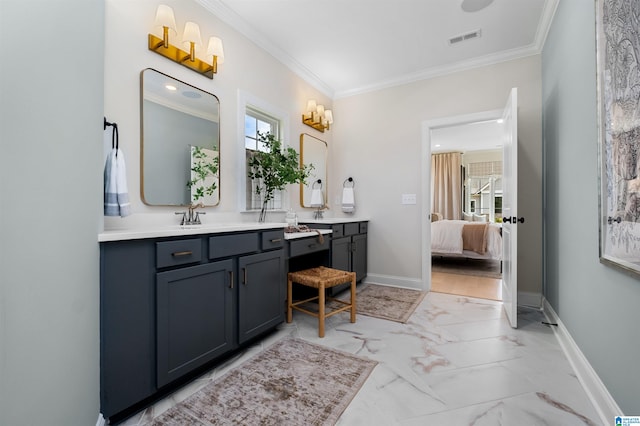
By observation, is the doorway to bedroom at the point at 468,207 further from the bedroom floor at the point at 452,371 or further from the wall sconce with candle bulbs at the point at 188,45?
the wall sconce with candle bulbs at the point at 188,45

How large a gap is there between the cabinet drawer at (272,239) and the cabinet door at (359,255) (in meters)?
1.44

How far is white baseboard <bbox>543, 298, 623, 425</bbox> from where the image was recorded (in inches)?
52.6

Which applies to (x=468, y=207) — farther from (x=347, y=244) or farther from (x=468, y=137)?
(x=347, y=244)

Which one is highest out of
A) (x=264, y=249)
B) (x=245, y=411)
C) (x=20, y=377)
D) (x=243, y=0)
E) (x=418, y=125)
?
(x=243, y=0)

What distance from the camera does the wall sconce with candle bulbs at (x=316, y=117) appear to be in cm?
357

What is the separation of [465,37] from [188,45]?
8.60 ft

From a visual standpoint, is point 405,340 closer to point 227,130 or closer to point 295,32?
point 227,130

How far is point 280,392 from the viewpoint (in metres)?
1.59

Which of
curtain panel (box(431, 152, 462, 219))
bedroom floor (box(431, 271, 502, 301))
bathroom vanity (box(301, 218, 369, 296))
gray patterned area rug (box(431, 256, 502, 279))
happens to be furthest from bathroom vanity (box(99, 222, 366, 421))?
curtain panel (box(431, 152, 462, 219))

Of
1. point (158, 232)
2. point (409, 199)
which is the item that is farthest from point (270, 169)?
point (409, 199)

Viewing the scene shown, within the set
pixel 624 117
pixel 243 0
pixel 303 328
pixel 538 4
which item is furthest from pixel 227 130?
pixel 538 4

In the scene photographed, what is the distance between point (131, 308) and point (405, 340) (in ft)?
6.10

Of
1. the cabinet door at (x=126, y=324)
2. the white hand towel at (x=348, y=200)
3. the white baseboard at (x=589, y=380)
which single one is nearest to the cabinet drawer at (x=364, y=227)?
the white hand towel at (x=348, y=200)

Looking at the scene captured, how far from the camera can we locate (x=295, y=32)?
2.81 meters
